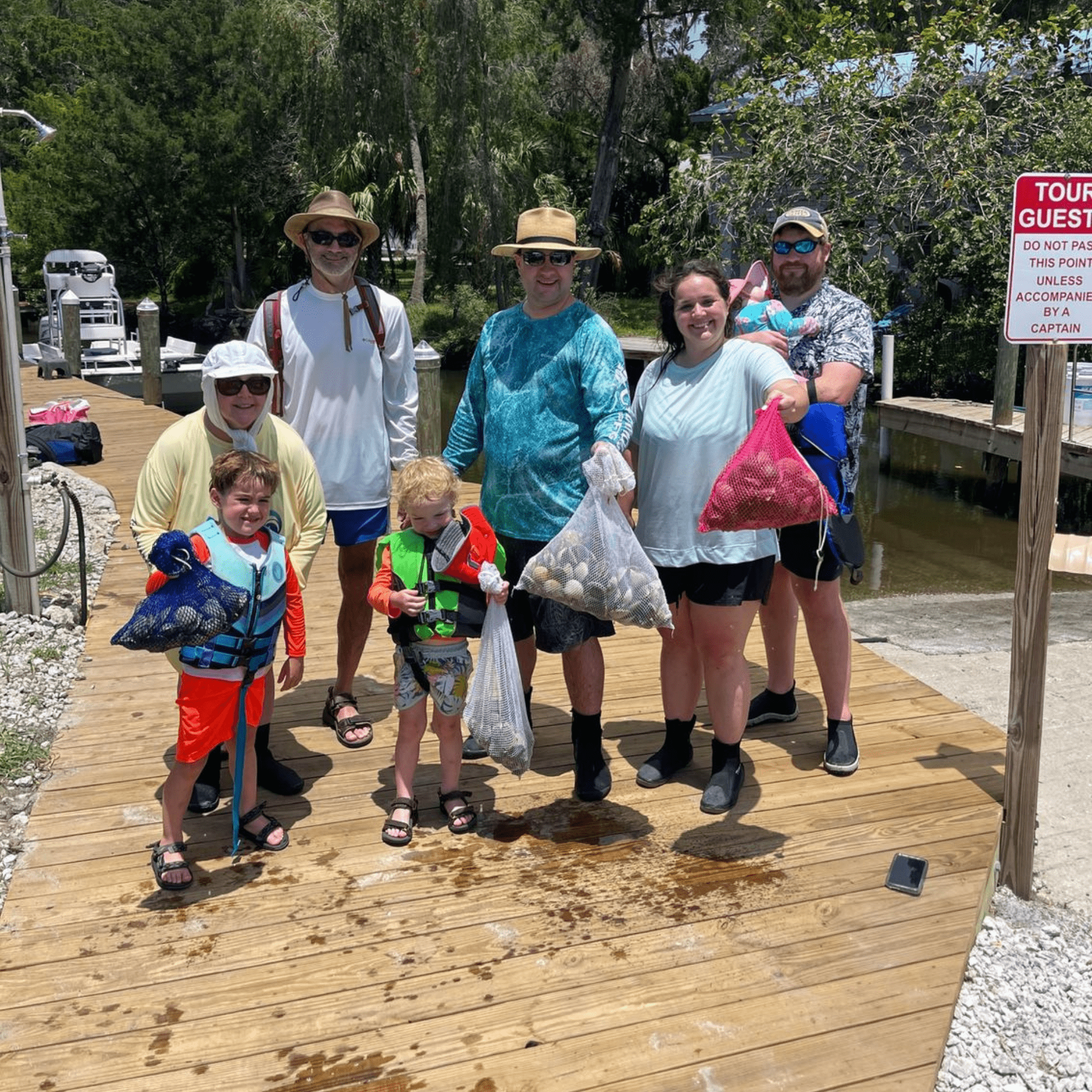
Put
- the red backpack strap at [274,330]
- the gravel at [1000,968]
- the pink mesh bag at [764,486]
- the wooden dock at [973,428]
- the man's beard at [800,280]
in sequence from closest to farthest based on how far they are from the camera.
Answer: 1. the gravel at [1000,968]
2. the pink mesh bag at [764,486]
3. the man's beard at [800,280]
4. the red backpack strap at [274,330]
5. the wooden dock at [973,428]

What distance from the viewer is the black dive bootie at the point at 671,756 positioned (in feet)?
12.6

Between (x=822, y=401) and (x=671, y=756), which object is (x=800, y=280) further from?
(x=671, y=756)

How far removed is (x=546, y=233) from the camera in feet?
11.4

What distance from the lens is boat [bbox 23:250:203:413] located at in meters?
17.7

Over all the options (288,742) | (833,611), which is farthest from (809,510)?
(288,742)

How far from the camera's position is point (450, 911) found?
10.2 feet

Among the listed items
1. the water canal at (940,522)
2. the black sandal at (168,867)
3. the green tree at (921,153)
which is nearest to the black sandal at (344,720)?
the black sandal at (168,867)

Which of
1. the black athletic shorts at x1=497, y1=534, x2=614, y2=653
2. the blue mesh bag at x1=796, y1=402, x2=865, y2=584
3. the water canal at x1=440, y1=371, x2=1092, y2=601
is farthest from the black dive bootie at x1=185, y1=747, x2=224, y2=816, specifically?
the water canal at x1=440, y1=371, x2=1092, y2=601

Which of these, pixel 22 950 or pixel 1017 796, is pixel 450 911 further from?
pixel 1017 796

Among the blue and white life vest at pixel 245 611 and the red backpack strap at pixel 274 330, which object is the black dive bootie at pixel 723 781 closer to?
the blue and white life vest at pixel 245 611

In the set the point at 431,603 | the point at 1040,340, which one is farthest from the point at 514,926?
the point at 1040,340

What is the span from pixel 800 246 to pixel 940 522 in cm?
969

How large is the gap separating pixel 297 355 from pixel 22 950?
192 centimetres

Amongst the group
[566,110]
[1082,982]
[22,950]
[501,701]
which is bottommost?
[1082,982]
